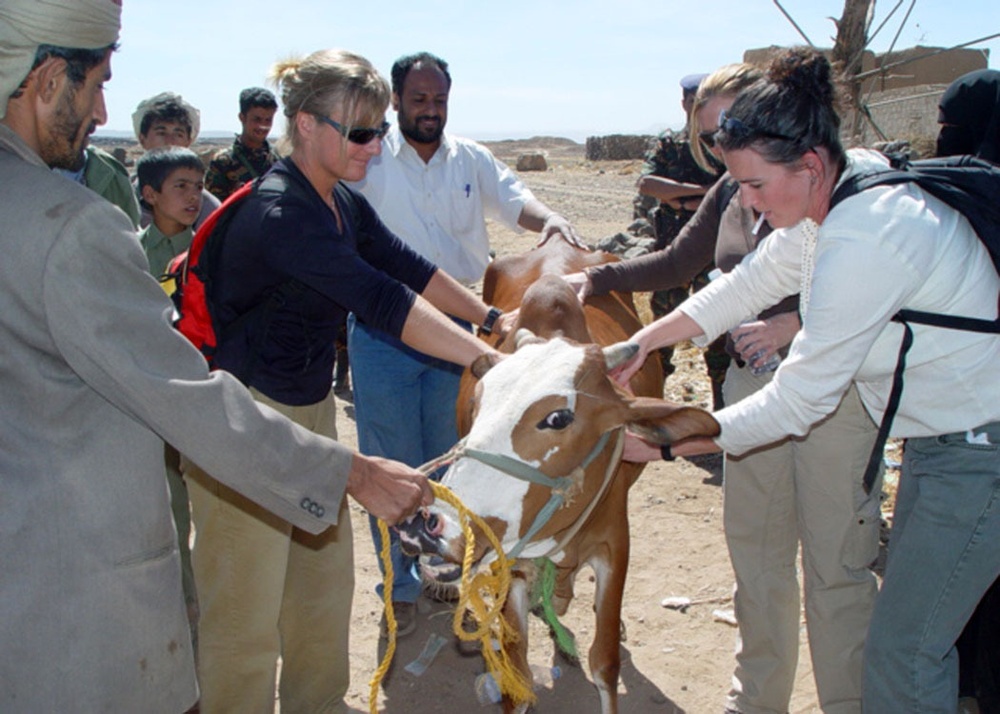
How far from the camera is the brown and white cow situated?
3170 mm

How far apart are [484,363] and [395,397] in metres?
1.51

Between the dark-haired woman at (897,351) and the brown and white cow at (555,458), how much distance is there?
0.63m

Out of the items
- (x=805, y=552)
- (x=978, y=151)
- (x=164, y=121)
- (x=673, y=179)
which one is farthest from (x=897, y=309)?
(x=164, y=121)

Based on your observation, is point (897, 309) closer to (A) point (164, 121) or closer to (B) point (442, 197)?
(B) point (442, 197)

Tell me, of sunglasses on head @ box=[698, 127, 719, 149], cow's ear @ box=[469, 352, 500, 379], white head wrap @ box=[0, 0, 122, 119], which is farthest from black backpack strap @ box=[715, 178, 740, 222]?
white head wrap @ box=[0, 0, 122, 119]

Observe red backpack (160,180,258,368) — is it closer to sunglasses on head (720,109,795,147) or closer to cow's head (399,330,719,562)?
cow's head (399,330,719,562)

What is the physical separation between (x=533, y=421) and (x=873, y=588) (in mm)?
1565

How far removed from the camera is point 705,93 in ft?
13.4

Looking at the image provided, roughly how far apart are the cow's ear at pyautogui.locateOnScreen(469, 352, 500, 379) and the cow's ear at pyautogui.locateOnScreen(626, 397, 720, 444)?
569 millimetres

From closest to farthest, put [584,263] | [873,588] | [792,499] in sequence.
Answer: [873,588], [792,499], [584,263]

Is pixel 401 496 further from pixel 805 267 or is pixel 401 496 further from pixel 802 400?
pixel 805 267

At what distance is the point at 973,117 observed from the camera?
4.15 m

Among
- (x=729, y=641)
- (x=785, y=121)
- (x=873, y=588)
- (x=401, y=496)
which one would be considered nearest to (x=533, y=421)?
(x=401, y=496)

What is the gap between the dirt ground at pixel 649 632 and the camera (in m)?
4.40
